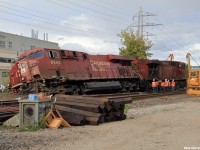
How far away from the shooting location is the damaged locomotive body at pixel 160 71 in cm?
3284

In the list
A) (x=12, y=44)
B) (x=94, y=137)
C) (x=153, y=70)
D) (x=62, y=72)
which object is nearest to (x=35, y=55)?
(x=62, y=72)

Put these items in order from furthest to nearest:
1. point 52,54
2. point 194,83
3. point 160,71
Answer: point 160,71 < point 194,83 < point 52,54

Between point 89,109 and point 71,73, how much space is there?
37.4 feet

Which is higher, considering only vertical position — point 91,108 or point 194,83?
point 194,83

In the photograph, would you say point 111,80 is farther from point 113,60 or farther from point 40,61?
point 40,61

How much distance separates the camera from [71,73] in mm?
22516

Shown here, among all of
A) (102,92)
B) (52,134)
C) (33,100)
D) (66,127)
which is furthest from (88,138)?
(102,92)

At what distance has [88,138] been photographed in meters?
8.53

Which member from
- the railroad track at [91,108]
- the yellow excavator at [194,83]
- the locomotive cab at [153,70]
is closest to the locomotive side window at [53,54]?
the railroad track at [91,108]

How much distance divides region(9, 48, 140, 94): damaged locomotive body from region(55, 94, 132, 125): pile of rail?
8.38 meters

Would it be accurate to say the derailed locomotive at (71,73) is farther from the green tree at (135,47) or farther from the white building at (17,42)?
the white building at (17,42)

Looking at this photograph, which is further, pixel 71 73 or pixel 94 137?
pixel 71 73

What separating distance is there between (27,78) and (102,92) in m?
7.11

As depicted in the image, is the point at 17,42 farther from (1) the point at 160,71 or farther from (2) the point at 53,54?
(2) the point at 53,54
